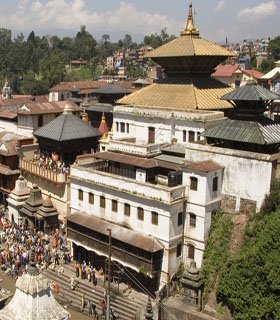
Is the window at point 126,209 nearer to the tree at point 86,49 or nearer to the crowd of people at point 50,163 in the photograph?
the crowd of people at point 50,163

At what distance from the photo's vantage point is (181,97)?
39.3 meters

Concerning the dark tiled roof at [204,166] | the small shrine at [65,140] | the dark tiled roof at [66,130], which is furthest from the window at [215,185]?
the dark tiled roof at [66,130]

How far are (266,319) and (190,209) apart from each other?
8346 millimetres

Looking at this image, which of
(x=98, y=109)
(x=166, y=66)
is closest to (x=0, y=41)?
Answer: (x=98, y=109)

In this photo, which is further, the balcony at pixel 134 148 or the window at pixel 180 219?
the balcony at pixel 134 148

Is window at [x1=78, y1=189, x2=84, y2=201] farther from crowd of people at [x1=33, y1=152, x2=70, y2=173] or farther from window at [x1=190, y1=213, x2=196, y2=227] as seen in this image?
window at [x1=190, y1=213, x2=196, y2=227]

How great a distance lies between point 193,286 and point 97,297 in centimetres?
662

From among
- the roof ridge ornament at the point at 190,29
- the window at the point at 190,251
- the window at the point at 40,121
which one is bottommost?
the window at the point at 190,251

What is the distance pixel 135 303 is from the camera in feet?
97.5

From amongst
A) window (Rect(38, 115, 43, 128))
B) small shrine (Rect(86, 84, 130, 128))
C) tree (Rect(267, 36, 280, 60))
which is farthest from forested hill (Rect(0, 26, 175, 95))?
window (Rect(38, 115, 43, 128))

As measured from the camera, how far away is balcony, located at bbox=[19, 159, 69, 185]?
129 ft

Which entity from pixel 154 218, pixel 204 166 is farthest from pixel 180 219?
pixel 204 166

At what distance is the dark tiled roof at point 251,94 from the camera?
A: 30281 millimetres

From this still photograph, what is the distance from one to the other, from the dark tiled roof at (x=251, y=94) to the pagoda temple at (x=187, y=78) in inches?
257
